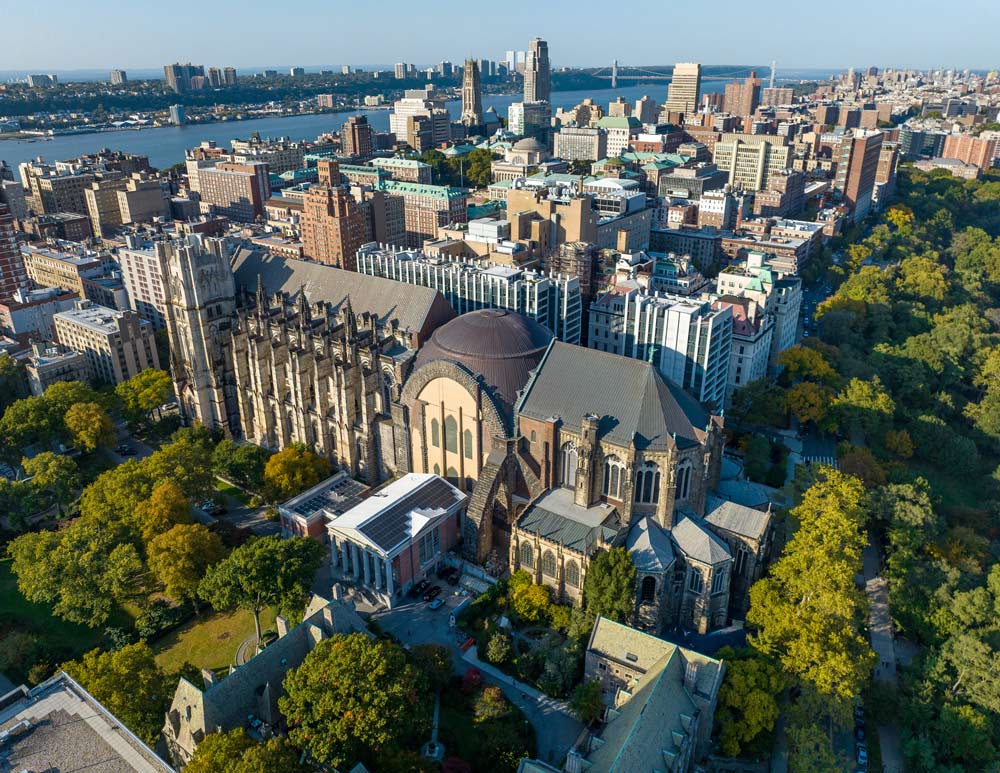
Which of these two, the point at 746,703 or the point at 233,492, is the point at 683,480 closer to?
the point at 746,703

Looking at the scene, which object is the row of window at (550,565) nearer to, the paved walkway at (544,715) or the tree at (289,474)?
the paved walkway at (544,715)

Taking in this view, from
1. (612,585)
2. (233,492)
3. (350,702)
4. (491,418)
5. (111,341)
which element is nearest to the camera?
(350,702)

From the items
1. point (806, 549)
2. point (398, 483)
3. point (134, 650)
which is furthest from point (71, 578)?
point (806, 549)

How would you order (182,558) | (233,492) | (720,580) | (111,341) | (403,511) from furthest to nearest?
(111,341) → (233,492) → (403,511) → (182,558) → (720,580)

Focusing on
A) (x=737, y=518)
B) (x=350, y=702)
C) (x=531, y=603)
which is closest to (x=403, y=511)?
(x=531, y=603)

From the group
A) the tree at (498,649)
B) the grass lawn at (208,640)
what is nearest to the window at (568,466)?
the tree at (498,649)

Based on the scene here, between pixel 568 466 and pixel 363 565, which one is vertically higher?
pixel 568 466
